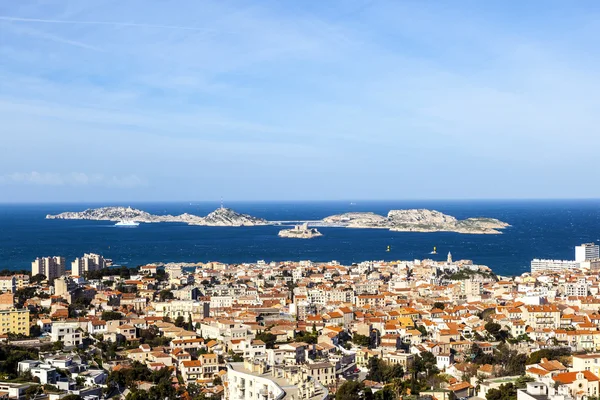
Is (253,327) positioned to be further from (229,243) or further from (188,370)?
(229,243)

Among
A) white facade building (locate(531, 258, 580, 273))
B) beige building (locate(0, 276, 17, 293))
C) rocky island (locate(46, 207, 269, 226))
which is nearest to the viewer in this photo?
beige building (locate(0, 276, 17, 293))

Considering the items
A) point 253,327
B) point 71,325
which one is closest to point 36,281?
point 71,325

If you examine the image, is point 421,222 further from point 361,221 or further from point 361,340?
point 361,340

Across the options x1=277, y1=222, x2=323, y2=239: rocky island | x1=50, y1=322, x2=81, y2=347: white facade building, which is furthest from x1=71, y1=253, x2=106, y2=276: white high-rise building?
x1=277, y1=222, x2=323, y2=239: rocky island

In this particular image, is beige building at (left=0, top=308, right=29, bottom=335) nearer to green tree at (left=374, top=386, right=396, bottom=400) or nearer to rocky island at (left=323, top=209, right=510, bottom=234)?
green tree at (left=374, top=386, right=396, bottom=400)

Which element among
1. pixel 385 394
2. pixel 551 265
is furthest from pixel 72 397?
pixel 551 265

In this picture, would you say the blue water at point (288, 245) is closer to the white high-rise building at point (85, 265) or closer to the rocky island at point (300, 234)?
the rocky island at point (300, 234)
